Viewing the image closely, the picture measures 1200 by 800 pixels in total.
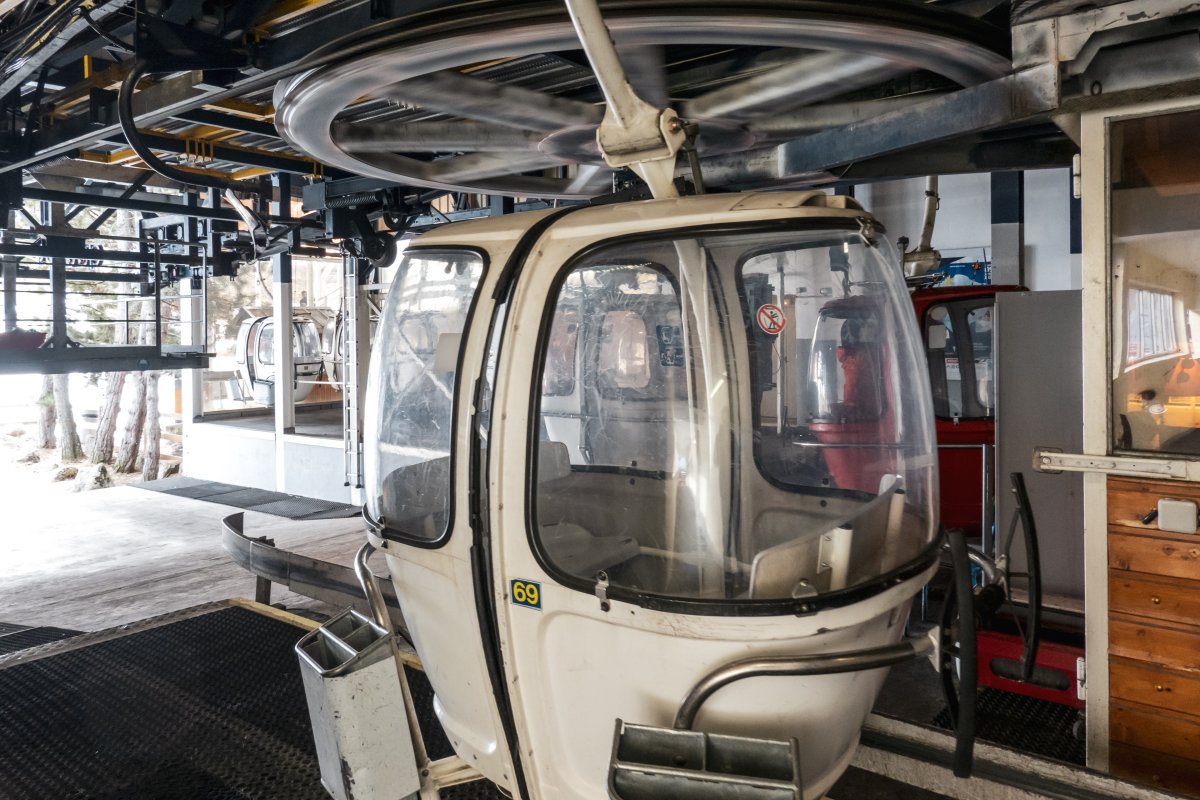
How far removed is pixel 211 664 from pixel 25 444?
22.1 m

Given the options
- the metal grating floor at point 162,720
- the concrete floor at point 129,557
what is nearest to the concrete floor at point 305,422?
the concrete floor at point 129,557

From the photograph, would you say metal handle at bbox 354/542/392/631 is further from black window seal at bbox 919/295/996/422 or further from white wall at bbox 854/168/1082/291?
white wall at bbox 854/168/1082/291

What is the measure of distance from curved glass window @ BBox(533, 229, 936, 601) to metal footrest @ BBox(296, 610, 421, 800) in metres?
0.57

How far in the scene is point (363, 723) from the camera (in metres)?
2.09

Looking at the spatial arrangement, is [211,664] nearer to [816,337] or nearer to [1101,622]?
[816,337]

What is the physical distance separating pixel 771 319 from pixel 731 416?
29 centimetres

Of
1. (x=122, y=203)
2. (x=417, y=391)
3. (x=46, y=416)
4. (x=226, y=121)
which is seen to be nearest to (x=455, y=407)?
(x=417, y=391)

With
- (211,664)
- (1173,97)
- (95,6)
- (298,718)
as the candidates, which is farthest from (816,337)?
(95,6)

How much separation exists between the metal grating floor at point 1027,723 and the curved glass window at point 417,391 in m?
2.49

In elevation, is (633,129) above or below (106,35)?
below

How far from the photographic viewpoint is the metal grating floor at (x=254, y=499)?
996 cm

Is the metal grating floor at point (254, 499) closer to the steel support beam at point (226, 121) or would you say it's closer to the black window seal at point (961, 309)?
the steel support beam at point (226, 121)

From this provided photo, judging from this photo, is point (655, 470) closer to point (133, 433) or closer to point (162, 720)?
point (162, 720)

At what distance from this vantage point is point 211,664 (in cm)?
376
